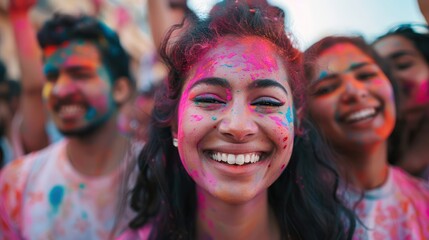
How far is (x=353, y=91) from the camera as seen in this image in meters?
2.18

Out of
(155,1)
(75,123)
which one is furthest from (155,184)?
(155,1)

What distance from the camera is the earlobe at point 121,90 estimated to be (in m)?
2.83

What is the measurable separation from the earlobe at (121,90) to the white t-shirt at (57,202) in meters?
0.52

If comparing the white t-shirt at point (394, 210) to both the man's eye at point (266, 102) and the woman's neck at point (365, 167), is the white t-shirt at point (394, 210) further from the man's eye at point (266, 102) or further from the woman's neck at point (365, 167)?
the man's eye at point (266, 102)

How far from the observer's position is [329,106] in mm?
2213

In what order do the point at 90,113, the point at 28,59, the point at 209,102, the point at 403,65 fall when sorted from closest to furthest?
the point at 209,102
the point at 90,113
the point at 403,65
the point at 28,59

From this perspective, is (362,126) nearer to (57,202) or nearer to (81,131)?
(81,131)

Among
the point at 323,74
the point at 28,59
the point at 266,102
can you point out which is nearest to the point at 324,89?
the point at 323,74

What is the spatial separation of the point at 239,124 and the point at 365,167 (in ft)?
3.70

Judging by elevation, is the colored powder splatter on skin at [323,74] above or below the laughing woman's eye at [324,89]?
above

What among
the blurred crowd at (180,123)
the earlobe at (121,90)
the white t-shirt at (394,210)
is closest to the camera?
the blurred crowd at (180,123)

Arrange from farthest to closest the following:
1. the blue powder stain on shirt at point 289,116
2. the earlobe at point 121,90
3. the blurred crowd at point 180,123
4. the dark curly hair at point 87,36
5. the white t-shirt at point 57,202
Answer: the earlobe at point 121,90 → the dark curly hair at point 87,36 → the white t-shirt at point 57,202 → the blurred crowd at point 180,123 → the blue powder stain on shirt at point 289,116

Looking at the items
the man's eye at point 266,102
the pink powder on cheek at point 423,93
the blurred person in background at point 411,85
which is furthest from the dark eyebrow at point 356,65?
the man's eye at point 266,102

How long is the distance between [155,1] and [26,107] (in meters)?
1.34
